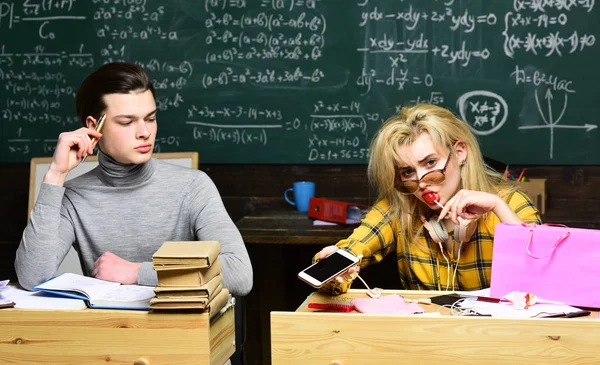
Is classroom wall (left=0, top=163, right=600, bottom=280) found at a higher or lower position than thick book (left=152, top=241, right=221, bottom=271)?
lower

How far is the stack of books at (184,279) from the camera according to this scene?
1.46 meters

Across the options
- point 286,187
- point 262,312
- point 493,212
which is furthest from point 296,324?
point 286,187

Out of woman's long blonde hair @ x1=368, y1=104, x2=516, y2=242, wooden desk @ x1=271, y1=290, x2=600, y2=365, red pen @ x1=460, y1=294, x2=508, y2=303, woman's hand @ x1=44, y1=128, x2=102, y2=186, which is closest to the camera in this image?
wooden desk @ x1=271, y1=290, x2=600, y2=365

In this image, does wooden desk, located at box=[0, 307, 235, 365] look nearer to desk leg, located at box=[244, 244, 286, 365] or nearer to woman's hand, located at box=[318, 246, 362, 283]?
woman's hand, located at box=[318, 246, 362, 283]

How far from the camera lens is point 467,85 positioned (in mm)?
3547

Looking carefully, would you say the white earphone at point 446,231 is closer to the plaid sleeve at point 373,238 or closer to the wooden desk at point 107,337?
the plaid sleeve at point 373,238

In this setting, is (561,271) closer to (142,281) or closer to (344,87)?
(142,281)

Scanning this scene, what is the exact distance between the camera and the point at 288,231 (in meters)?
2.95

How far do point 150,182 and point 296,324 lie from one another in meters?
0.88

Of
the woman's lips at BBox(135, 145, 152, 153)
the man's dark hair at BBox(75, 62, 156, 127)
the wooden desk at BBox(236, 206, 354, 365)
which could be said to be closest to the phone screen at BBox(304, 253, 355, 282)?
the woman's lips at BBox(135, 145, 152, 153)

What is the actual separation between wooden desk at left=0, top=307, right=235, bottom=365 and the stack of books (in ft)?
0.09

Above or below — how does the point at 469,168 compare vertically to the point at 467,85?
below

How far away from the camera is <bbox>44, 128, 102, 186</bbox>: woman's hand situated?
194cm

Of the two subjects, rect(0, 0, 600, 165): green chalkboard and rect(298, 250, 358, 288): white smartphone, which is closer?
rect(298, 250, 358, 288): white smartphone
